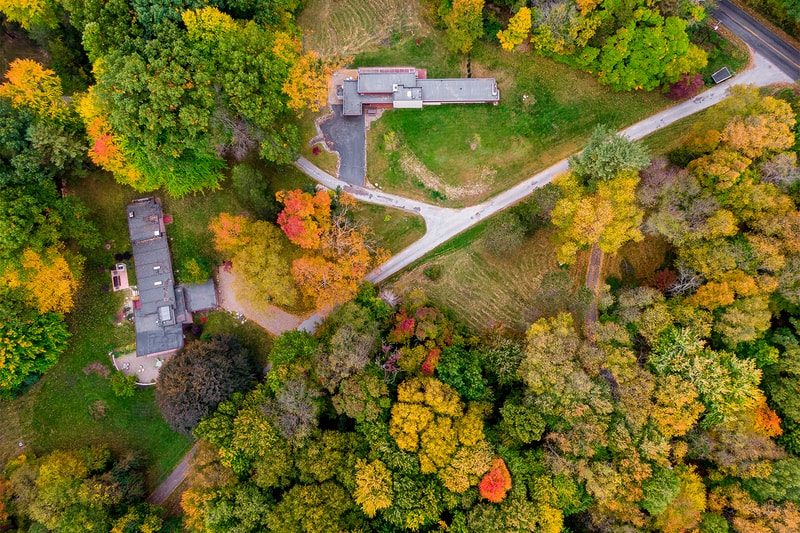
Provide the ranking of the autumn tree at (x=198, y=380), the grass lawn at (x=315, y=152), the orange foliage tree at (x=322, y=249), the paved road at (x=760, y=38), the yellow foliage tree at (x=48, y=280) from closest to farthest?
the autumn tree at (x=198, y=380), the yellow foliage tree at (x=48, y=280), the orange foliage tree at (x=322, y=249), the paved road at (x=760, y=38), the grass lawn at (x=315, y=152)

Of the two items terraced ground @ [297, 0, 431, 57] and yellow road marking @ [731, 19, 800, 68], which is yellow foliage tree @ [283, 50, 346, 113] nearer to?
terraced ground @ [297, 0, 431, 57]

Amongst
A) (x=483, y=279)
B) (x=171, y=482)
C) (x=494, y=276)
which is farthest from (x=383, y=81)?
(x=171, y=482)

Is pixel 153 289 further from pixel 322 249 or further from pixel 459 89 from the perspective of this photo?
pixel 459 89

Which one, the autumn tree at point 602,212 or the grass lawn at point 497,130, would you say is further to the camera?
the grass lawn at point 497,130

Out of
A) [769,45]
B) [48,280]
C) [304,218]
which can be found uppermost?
[769,45]

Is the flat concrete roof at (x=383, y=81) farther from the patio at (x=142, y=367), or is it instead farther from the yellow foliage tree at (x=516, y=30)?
the patio at (x=142, y=367)

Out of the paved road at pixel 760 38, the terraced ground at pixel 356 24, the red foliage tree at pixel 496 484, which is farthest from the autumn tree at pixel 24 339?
the paved road at pixel 760 38
